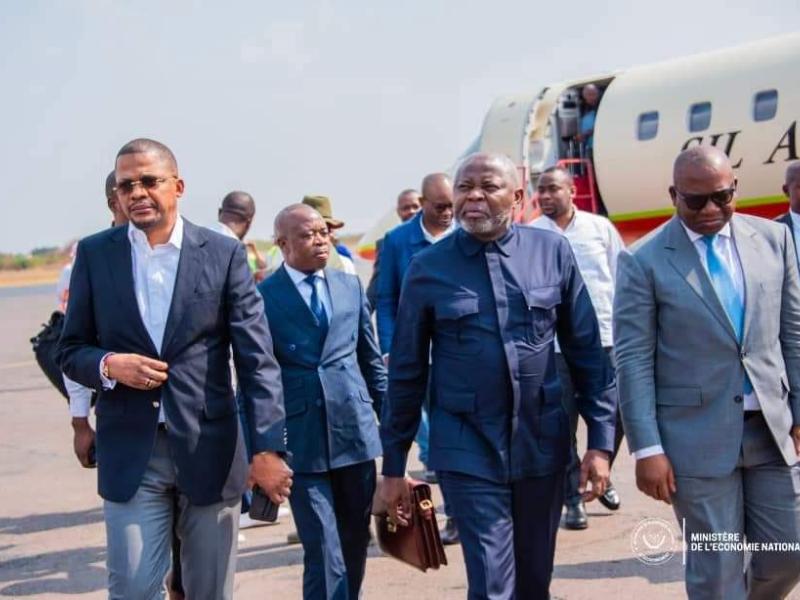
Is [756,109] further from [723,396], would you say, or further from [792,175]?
[723,396]

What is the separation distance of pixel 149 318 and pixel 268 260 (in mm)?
5683

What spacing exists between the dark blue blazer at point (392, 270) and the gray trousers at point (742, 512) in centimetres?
302

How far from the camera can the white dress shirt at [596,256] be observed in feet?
22.6

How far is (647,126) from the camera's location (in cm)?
1811

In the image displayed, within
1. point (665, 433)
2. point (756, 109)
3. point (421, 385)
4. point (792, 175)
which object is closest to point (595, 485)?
point (665, 433)

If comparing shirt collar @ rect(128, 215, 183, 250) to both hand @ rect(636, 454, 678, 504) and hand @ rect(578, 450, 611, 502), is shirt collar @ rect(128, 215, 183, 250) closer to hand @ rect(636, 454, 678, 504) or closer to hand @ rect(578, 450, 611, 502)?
hand @ rect(578, 450, 611, 502)

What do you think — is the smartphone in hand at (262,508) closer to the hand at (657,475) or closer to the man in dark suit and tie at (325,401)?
the man in dark suit and tie at (325,401)

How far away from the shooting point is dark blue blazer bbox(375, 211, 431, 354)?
22.6ft

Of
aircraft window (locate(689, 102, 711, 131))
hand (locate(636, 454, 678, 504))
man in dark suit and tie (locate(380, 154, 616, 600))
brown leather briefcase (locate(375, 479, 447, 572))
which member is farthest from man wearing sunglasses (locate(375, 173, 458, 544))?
aircraft window (locate(689, 102, 711, 131))

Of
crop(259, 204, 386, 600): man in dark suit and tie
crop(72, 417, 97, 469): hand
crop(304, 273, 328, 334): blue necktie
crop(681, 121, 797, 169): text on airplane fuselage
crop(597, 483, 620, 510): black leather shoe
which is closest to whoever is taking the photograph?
crop(72, 417, 97, 469): hand

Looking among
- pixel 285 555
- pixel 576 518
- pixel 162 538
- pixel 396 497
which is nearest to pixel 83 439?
pixel 162 538

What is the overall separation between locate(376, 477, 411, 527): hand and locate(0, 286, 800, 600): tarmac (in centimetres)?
150

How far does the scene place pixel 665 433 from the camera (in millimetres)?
4125

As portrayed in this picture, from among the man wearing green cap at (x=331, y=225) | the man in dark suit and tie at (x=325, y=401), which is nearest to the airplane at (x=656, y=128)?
the man wearing green cap at (x=331, y=225)
